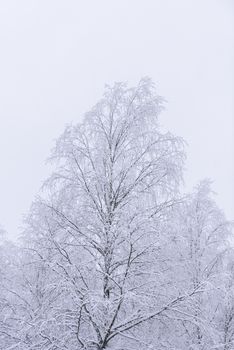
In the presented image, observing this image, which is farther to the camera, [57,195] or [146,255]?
[57,195]

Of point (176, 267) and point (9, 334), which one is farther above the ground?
point (176, 267)

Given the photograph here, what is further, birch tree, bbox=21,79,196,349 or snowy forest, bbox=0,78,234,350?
birch tree, bbox=21,79,196,349

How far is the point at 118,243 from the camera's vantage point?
7.23m

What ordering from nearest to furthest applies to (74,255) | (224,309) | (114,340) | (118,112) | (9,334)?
(9,334), (114,340), (74,255), (118,112), (224,309)

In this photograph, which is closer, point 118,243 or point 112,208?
point 118,243

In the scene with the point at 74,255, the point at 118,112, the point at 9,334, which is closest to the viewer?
the point at 9,334

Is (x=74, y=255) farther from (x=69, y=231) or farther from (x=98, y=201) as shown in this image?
(x=98, y=201)

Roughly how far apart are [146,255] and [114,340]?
1.79m

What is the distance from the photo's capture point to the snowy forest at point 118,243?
650cm

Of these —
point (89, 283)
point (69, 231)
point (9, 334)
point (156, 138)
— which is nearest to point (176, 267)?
point (89, 283)

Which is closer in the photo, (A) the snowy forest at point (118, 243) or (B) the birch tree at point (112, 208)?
(A) the snowy forest at point (118, 243)

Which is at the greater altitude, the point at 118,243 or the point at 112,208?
the point at 112,208

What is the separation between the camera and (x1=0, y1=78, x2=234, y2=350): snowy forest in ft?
21.3

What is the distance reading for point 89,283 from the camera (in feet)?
24.9
